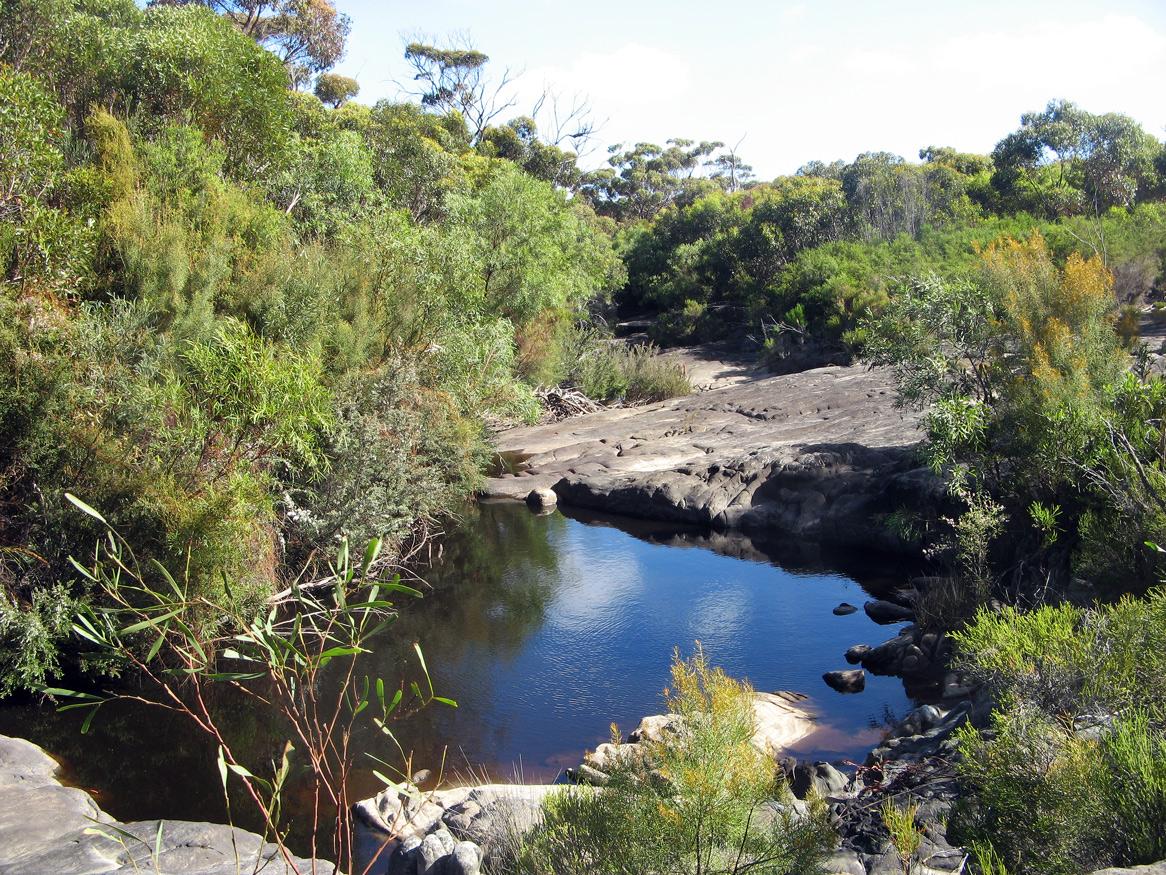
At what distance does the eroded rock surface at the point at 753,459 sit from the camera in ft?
57.1

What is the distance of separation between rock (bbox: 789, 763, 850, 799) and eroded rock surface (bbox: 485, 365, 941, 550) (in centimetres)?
800

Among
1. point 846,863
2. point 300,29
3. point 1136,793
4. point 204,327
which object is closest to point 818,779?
point 846,863

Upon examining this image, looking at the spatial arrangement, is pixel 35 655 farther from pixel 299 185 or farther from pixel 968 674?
pixel 299 185

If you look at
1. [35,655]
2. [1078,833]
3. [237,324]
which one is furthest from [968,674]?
[237,324]

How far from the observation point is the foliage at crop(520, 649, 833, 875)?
4613 millimetres

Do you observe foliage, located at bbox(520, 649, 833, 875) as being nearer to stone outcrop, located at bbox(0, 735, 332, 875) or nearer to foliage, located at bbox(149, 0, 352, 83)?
stone outcrop, located at bbox(0, 735, 332, 875)

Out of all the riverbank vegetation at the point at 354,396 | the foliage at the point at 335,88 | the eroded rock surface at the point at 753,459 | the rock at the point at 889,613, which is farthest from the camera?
→ the foliage at the point at 335,88

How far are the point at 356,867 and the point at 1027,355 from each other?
1089cm

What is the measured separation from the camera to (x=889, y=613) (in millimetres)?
13539

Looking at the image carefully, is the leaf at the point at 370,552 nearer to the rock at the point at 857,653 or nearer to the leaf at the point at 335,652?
the leaf at the point at 335,652

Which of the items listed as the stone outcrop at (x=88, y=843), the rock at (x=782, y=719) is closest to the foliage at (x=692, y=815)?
the stone outcrop at (x=88, y=843)

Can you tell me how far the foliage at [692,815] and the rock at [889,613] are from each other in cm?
888

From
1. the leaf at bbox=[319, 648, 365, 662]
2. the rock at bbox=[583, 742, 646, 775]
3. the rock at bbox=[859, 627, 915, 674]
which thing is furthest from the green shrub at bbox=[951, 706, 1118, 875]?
the rock at bbox=[859, 627, 915, 674]

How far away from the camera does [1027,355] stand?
1329 centimetres
